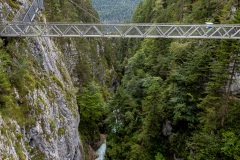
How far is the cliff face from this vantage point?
16141 mm

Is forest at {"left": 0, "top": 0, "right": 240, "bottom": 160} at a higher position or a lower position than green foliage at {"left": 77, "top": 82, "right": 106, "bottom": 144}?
higher

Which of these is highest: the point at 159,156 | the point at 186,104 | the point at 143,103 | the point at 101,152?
the point at 186,104

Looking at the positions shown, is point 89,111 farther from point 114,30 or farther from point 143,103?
point 114,30

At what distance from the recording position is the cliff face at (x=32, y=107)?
16.1m

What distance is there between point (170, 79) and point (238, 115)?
10.5m

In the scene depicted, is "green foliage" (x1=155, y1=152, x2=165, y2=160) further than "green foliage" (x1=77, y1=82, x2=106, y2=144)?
No

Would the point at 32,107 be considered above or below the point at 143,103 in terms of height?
above

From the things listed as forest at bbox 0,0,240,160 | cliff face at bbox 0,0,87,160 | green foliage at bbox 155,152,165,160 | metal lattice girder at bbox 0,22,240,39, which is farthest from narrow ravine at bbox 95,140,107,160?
metal lattice girder at bbox 0,22,240,39

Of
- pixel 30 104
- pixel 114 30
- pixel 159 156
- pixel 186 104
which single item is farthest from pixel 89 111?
pixel 30 104

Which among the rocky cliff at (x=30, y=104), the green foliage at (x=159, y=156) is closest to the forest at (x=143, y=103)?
the rocky cliff at (x=30, y=104)

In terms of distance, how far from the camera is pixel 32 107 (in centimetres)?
1916

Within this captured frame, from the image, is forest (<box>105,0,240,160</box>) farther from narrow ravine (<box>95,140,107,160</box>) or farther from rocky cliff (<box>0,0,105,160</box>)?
rocky cliff (<box>0,0,105,160</box>)

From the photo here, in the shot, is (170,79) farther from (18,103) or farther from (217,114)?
(18,103)

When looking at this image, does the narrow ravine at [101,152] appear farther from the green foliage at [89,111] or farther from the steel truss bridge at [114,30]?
the steel truss bridge at [114,30]
